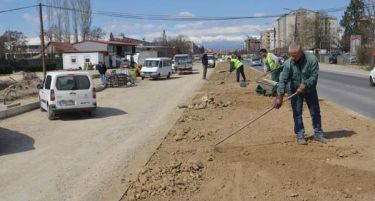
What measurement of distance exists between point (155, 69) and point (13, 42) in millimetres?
68180

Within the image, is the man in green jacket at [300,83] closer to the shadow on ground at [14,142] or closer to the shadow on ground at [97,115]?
the shadow on ground at [14,142]

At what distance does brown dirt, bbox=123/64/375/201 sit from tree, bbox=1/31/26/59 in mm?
96377

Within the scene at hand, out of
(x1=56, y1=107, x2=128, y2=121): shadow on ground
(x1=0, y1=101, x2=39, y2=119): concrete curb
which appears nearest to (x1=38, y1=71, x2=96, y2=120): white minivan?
(x1=56, y1=107, x2=128, y2=121): shadow on ground

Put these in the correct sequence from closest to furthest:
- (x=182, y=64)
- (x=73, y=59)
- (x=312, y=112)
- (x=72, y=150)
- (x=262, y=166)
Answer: (x=262, y=166)
(x=312, y=112)
(x=72, y=150)
(x=182, y=64)
(x=73, y=59)

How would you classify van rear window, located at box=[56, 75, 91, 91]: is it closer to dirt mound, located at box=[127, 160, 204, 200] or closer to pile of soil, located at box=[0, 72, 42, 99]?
dirt mound, located at box=[127, 160, 204, 200]

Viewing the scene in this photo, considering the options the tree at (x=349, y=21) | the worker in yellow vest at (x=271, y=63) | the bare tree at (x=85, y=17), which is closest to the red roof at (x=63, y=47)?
the bare tree at (x=85, y=17)

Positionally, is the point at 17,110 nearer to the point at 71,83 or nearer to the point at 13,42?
the point at 71,83

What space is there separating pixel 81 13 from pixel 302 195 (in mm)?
89440

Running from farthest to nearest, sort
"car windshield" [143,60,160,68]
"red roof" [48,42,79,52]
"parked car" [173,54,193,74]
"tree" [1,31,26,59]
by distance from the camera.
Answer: "tree" [1,31,26,59], "red roof" [48,42,79,52], "parked car" [173,54,193,74], "car windshield" [143,60,160,68]

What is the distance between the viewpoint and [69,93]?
16844mm

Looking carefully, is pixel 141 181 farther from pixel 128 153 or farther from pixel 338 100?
pixel 338 100

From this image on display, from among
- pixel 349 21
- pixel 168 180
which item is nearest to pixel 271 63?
pixel 168 180

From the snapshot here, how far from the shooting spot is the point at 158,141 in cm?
1130

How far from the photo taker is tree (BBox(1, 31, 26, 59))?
10281 centimetres
